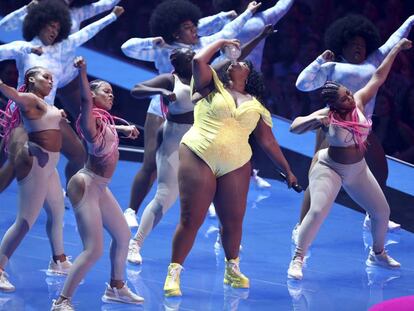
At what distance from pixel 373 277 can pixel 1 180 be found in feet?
9.03

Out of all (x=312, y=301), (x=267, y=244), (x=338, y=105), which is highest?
(x=338, y=105)

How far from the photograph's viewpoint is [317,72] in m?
7.43

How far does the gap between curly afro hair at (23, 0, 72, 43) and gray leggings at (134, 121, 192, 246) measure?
1710 mm

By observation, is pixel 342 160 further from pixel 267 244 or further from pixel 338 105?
pixel 267 244

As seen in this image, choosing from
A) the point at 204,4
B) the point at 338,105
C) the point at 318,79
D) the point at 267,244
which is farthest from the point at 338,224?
the point at 204,4

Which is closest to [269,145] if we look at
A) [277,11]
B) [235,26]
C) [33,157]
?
[33,157]

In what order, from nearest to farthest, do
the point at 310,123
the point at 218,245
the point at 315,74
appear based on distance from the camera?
the point at 310,123, the point at 315,74, the point at 218,245

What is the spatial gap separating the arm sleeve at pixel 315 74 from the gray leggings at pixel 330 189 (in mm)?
728

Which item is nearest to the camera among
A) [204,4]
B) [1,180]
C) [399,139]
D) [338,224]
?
[1,180]

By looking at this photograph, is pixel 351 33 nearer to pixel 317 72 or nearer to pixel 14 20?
pixel 317 72

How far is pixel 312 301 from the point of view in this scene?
635 centimetres

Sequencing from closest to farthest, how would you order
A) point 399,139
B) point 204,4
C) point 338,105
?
1. point 338,105
2. point 399,139
3. point 204,4

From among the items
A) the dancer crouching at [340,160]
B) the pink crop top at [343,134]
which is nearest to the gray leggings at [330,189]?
the dancer crouching at [340,160]

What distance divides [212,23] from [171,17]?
1.03 meters
